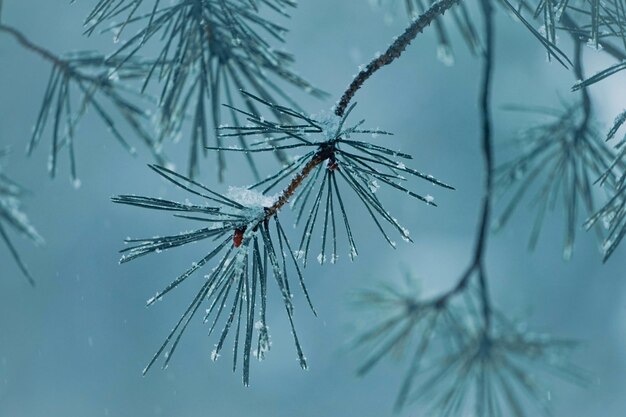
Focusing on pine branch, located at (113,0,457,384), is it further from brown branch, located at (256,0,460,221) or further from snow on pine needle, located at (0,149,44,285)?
snow on pine needle, located at (0,149,44,285)

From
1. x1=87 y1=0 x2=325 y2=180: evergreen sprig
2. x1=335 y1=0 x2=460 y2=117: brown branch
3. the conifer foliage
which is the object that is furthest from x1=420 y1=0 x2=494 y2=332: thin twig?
x1=335 y1=0 x2=460 y2=117: brown branch

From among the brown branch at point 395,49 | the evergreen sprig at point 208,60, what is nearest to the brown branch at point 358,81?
the brown branch at point 395,49

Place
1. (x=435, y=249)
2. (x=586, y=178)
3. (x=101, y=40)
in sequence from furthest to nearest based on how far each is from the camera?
(x=435, y=249), (x=101, y=40), (x=586, y=178)

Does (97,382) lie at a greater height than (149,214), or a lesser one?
lesser

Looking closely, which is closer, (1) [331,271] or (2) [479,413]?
(2) [479,413]

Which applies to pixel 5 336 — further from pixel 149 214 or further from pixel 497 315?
pixel 497 315

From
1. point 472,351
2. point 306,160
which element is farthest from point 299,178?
point 472,351

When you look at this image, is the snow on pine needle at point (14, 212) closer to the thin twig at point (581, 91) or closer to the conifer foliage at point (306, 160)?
the conifer foliage at point (306, 160)

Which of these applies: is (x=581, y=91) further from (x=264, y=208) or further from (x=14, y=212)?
(x=14, y=212)

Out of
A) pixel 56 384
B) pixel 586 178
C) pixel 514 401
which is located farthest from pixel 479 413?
pixel 56 384
